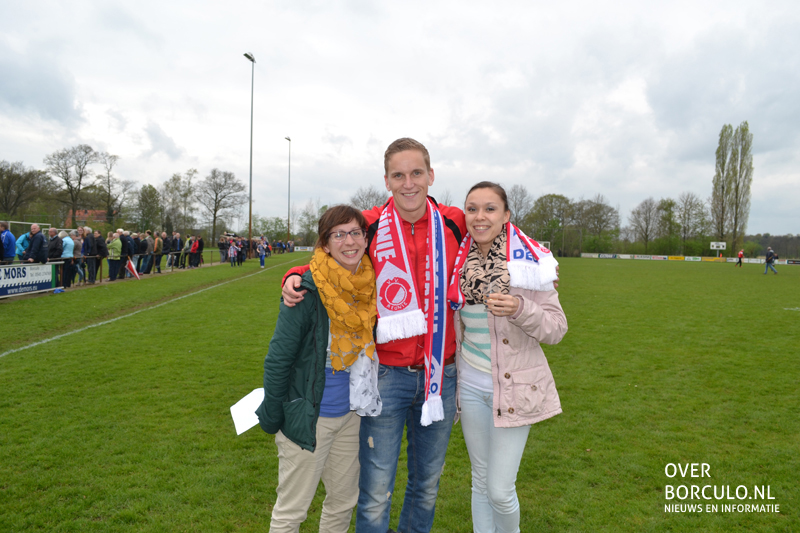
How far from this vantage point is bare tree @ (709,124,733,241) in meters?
62.2

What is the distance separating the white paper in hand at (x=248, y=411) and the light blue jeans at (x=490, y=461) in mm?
1668

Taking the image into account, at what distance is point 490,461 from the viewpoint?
Result: 90.3 inches

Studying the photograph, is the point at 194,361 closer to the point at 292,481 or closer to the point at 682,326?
the point at 292,481

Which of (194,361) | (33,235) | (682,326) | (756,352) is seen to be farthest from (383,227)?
(33,235)

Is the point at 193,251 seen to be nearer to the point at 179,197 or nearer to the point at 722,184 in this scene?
the point at 179,197

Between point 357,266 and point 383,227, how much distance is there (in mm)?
242

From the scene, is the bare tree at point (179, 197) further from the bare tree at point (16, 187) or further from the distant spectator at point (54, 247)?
the distant spectator at point (54, 247)

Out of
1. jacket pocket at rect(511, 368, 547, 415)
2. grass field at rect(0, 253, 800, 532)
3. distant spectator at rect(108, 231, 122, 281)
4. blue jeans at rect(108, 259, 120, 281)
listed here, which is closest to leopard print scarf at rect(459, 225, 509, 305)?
jacket pocket at rect(511, 368, 547, 415)

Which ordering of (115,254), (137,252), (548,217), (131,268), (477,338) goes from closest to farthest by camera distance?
(477,338)
(115,254)
(131,268)
(137,252)
(548,217)

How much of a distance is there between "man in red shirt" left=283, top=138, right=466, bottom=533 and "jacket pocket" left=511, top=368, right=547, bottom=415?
0.35 metres

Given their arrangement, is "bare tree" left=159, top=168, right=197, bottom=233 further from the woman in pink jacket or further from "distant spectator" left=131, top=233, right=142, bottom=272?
the woman in pink jacket

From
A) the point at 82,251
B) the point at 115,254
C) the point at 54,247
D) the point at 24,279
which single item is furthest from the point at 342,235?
the point at 115,254

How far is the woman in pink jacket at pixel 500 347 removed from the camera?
221cm

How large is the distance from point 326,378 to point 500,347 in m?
0.86
